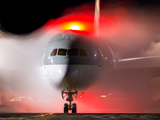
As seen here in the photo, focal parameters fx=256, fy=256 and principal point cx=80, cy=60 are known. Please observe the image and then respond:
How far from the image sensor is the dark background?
71.8ft

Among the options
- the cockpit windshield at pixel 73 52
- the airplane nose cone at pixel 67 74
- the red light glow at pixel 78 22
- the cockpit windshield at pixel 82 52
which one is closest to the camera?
the airplane nose cone at pixel 67 74

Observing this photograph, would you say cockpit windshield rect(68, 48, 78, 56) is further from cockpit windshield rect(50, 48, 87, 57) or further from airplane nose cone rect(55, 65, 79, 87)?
airplane nose cone rect(55, 65, 79, 87)

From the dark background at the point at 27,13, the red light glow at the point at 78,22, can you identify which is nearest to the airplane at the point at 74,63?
the red light glow at the point at 78,22

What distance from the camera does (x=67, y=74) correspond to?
1004 centimetres

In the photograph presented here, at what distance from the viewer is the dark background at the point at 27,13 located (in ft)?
71.8

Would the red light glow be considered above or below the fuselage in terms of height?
above

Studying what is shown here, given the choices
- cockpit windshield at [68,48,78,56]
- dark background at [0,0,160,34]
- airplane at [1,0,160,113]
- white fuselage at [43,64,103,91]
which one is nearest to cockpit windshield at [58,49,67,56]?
airplane at [1,0,160,113]

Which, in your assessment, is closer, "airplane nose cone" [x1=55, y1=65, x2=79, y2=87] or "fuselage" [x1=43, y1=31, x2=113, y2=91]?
A: "airplane nose cone" [x1=55, y1=65, x2=79, y2=87]

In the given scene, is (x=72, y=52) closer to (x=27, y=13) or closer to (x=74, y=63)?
(x=74, y=63)

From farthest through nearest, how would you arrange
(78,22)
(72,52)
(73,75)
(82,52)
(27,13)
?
(27,13) → (78,22) → (82,52) → (72,52) → (73,75)

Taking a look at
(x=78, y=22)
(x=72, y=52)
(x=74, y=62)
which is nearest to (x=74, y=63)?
(x=74, y=62)

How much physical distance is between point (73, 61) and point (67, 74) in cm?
63

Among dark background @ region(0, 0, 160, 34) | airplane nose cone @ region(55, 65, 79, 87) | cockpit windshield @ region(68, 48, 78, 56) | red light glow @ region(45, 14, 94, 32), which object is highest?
dark background @ region(0, 0, 160, 34)

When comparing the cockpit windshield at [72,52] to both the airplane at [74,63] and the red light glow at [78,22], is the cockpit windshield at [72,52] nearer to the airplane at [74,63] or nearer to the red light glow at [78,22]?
the airplane at [74,63]
